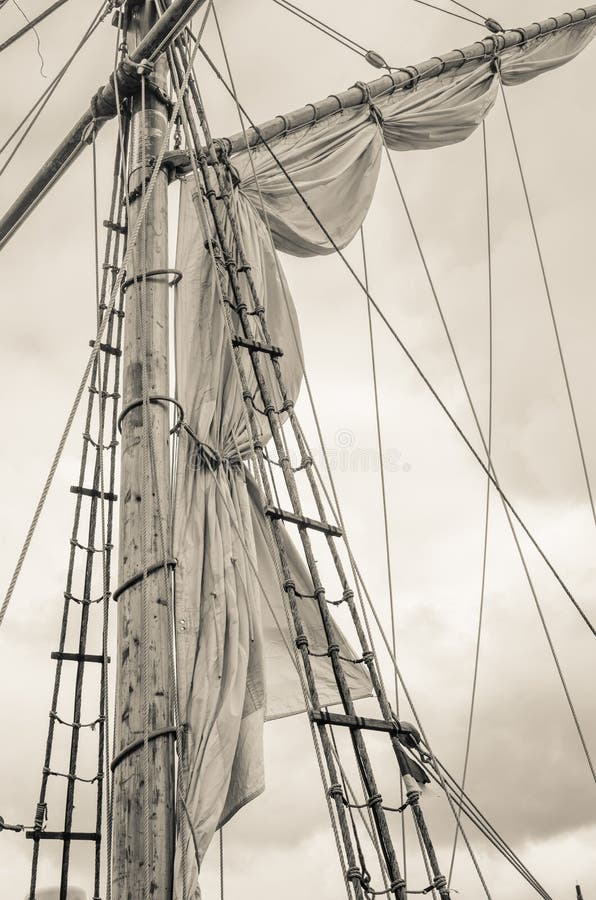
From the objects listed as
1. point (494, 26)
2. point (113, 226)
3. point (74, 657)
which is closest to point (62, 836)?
point (74, 657)

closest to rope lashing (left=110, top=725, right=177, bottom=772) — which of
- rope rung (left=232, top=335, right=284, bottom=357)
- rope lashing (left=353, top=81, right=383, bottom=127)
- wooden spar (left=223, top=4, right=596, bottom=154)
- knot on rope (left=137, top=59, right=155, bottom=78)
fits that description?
rope rung (left=232, top=335, right=284, bottom=357)

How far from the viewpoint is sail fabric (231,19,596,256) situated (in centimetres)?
790

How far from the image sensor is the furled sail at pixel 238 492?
15.0ft

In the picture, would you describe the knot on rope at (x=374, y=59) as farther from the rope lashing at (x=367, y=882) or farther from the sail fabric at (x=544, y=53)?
the rope lashing at (x=367, y=882)

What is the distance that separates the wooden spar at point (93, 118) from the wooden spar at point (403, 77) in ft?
3.25

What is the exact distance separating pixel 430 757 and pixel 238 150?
4974mm

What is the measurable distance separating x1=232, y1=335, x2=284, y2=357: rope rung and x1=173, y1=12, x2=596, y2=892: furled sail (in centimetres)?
18

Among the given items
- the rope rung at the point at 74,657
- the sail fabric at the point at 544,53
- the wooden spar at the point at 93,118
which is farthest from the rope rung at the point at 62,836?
the sail fabric at the point at 544,53

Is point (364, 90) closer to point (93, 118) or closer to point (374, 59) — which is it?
point (374, 59)

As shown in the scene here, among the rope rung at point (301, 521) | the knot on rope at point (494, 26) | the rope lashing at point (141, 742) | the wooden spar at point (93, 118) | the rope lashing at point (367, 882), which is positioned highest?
the knot on rope at point (494, 26)

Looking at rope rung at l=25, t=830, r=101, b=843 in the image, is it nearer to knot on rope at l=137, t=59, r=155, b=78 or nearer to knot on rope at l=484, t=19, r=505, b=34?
knot on rope at l=137, t=59, r=155, b=78

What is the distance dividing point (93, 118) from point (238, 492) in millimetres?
3246

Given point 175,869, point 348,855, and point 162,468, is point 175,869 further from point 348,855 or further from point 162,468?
point 162,468

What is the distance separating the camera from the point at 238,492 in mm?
5809
